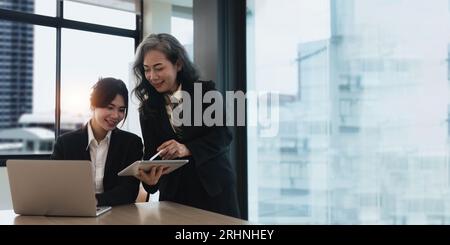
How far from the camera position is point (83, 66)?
13.0 ft

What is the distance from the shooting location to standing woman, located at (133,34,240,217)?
6.12ft

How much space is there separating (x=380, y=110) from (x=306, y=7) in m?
0.77

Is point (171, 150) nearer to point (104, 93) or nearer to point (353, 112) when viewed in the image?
point (104, 93)

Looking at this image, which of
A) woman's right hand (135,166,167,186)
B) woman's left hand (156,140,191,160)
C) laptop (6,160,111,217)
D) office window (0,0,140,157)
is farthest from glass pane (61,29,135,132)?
laptop (6,160,111,217)

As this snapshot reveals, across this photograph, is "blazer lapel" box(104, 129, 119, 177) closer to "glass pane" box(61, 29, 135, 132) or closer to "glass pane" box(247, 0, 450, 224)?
"glass pane" box(247, 0, 450, 224)

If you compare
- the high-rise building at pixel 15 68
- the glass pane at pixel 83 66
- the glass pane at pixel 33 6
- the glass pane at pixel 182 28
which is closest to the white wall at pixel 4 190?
the high-rise building at pixel 15 68

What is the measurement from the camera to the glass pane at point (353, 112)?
1972 mm

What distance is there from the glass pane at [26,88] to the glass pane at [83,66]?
11 centimetres

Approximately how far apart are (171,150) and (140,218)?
1.24 ft

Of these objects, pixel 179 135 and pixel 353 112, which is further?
pixel 353 112

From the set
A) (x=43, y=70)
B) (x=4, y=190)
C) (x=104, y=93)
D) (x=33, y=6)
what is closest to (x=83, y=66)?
(x=43, y=70)

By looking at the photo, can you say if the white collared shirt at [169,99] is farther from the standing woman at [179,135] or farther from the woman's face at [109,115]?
Result: the woman's face at [109,115]
